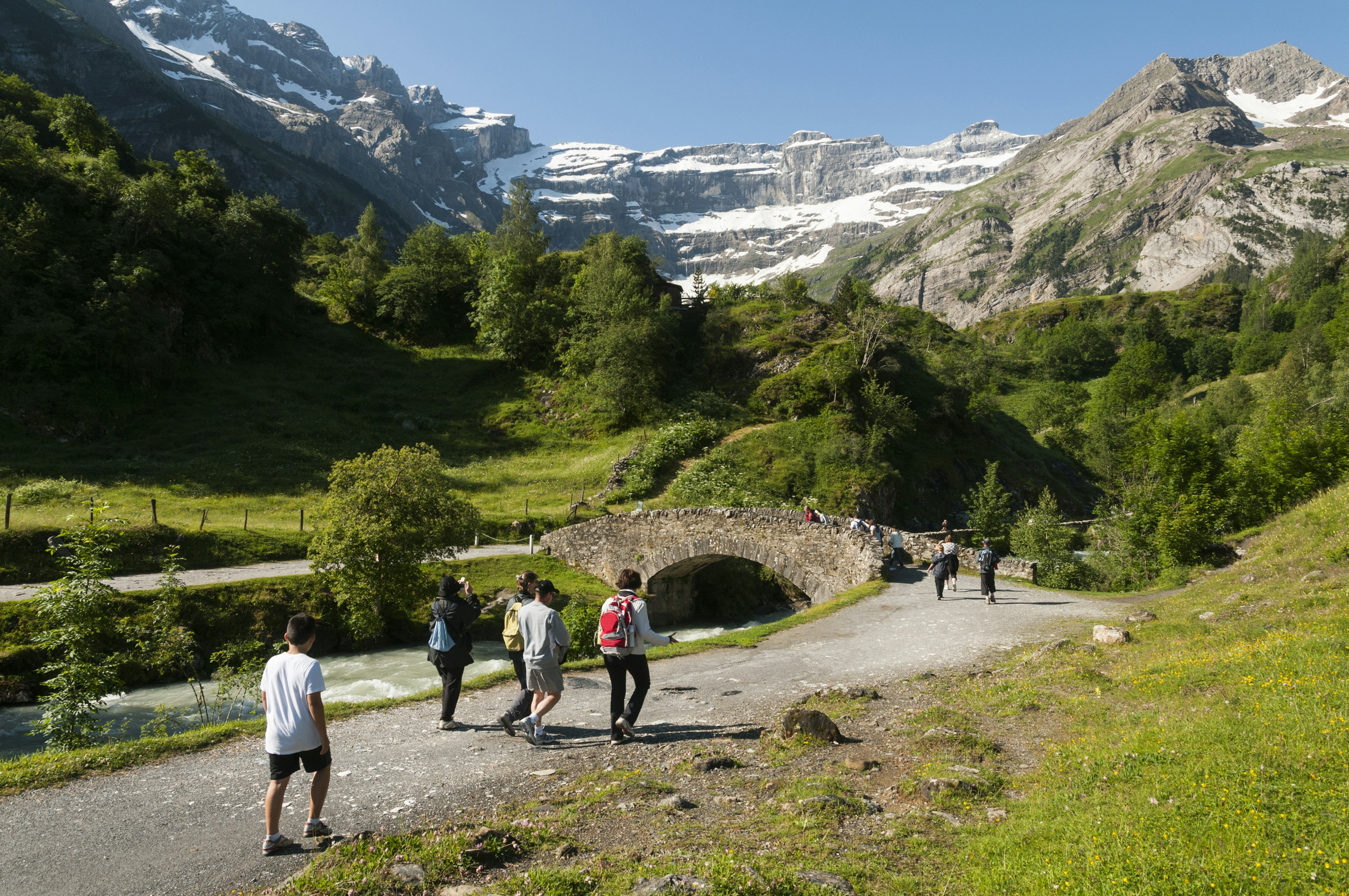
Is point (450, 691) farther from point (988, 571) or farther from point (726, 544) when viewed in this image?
point (726, 544)

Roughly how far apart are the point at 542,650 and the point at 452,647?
67.8 inches

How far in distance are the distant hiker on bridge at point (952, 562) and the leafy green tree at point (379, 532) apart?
17.9 m

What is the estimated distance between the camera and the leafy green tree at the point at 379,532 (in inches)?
901

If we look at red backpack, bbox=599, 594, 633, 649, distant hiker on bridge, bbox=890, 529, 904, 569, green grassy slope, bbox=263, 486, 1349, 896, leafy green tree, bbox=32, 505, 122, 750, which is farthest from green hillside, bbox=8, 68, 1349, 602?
red backpack, bbox=599, 594, 633, 649

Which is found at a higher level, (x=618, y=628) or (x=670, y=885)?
(x=618, y=628)

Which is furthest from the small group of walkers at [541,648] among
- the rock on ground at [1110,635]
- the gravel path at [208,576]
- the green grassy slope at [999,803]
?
the gravel path at [208,576]

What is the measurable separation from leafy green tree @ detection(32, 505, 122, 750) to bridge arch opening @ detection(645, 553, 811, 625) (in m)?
20.6

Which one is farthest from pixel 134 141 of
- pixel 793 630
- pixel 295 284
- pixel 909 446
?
pixel 793 630

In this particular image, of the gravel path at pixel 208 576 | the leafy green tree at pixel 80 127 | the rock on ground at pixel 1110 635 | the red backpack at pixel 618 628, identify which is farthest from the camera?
the leafy green tree at pixel 80 127

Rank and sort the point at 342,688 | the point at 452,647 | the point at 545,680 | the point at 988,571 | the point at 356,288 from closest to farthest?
the point at 545,680
the point at 452,647
the point at 342,688
the point at 988,571
the point at 356,288

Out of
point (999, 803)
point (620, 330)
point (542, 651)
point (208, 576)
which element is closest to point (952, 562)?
point (999, 803)

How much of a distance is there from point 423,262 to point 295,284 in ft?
43.5

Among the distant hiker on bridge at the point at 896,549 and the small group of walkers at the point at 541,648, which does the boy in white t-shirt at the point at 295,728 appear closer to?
the small group of walkers at the point at 541,648

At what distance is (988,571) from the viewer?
20.1 meters
